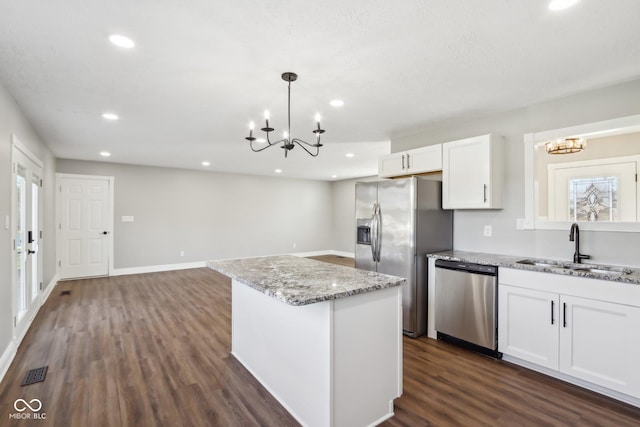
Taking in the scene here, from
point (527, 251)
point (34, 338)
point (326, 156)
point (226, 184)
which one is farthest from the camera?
point (226, 184)

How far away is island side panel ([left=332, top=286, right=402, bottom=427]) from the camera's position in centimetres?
185

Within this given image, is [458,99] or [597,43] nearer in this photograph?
[597,43]

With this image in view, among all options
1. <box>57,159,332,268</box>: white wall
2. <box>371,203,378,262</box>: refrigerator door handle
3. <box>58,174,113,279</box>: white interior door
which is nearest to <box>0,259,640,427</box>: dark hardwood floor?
<box>371,203,378,262</box>: refrigerator door handle

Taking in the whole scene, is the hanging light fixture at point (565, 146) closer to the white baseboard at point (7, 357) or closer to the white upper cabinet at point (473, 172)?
the white upper cabinet at point (473, 172)

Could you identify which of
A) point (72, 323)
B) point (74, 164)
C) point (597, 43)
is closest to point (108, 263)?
point (74, 164)

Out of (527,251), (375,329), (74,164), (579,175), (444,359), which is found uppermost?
(74,164)

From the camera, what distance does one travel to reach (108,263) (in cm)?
652

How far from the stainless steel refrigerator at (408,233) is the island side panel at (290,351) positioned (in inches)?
65.9

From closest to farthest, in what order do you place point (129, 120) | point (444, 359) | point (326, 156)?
1. point (444, 359)
2. point (129, 120)
3. point (326, 156)

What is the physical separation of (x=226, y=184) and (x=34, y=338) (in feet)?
16.6

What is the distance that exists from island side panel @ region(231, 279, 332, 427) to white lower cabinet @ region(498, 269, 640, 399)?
74.5 inches

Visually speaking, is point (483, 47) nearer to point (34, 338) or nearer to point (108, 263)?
point (34, 338)

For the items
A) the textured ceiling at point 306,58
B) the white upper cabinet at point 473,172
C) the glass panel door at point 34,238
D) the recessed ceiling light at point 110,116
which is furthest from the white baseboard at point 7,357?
the white upper cabinet at point 473,172

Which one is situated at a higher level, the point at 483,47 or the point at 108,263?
the point at 483,47
